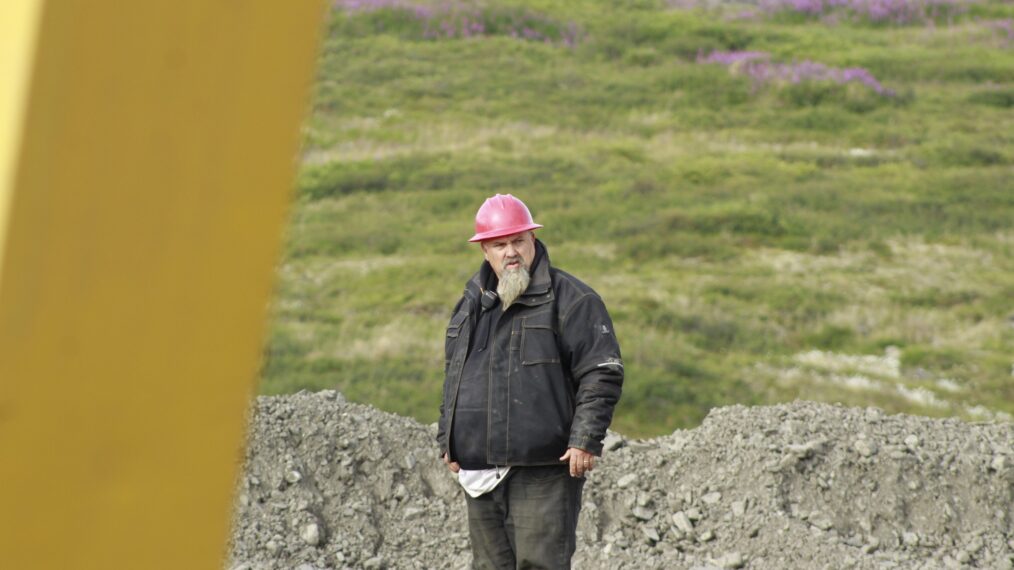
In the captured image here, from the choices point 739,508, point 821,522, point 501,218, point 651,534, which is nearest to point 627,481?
point 651,534

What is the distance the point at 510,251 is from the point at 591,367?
520 millimetres

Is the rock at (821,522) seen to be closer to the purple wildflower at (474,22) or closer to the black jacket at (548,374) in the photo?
the black jacket at (548,374)

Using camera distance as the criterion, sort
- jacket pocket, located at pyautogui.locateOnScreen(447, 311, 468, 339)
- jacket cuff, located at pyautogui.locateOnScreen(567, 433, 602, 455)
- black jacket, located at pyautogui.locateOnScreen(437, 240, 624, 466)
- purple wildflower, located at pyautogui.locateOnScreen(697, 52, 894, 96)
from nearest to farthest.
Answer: jacket cuff, located at pyautogui.locateOnScreen(567, 433, 602, 455) < black jacket, located at pyautogui.locateOnScreen(437, 240, 624, 466) < jacket pocket, located at pyautogui.locateOnScreen(447, 311, 468, 339) < purple wildflower, located at pyautogui.locateOnScreen(697, 52, 894, 96)

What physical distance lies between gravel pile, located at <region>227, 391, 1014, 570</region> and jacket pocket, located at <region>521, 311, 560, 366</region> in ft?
10.1

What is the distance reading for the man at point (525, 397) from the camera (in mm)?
4449

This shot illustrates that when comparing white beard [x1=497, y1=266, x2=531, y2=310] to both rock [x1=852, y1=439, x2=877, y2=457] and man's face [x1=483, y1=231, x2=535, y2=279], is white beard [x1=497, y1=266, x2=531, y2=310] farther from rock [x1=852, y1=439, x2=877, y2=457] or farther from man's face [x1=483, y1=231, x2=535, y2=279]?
rock [x1=852, y1=439, x2=877, y2=457]

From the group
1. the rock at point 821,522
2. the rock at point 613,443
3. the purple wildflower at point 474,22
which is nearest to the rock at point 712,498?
the rock at point 821,522

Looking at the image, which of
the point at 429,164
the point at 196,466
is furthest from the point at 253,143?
the point at 429,164

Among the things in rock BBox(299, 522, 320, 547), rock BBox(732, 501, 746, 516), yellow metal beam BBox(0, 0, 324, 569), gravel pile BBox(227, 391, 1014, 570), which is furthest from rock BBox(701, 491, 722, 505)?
yellow metal beam BBox(0, 0, 324, 569)

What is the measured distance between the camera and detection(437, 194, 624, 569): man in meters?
4.45

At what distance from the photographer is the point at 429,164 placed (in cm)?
2033

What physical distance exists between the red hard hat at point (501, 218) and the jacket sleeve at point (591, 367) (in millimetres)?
364

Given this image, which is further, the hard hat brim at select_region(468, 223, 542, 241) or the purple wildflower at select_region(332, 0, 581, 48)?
the purple wildflower at select_region(332, 0, 581, 48)

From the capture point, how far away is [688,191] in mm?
18953
